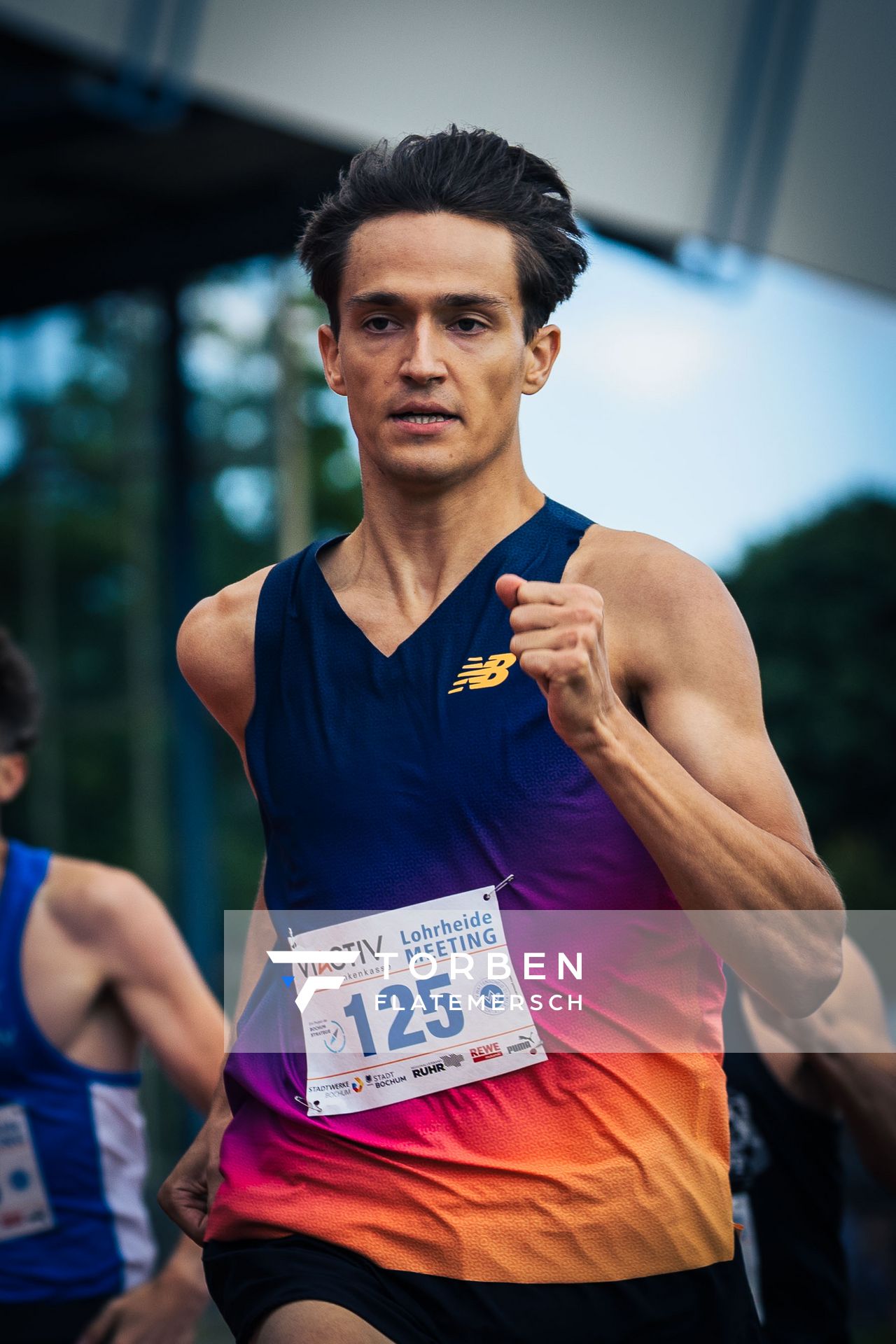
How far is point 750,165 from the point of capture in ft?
13.2

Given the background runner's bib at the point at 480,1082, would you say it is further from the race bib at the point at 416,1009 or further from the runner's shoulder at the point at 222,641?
the runner's shoulder at the point at 222,641

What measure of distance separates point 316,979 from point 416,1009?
0.15 m

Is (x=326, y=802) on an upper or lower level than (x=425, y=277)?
lower

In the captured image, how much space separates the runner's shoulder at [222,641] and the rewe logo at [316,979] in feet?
1.32

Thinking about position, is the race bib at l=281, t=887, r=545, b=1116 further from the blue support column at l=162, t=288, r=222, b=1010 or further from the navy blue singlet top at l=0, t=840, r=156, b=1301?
the blue support column at l=162, t=288, r=222, b=1010

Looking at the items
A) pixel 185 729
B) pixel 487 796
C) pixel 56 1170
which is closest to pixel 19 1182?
pixel 56 1170

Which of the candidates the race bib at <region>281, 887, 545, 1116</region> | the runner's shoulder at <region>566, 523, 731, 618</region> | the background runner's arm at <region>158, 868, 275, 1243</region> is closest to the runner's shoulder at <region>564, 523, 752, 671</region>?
the runner's shoulder at <region>566, 523, 731, 618</region>

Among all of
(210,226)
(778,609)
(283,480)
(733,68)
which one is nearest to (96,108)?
(210,226)

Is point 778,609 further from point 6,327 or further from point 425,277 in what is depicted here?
point 425,277

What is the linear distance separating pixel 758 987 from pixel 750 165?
8.97 ft

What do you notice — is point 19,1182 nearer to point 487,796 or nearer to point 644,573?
point 487,796

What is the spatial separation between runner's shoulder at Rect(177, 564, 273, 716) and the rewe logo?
40 centimetres

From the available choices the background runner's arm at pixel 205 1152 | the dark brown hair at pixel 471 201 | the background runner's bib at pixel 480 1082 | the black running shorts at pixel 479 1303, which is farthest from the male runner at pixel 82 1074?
the dark brown hair at pixel 471 201

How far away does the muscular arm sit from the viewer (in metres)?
1.73
